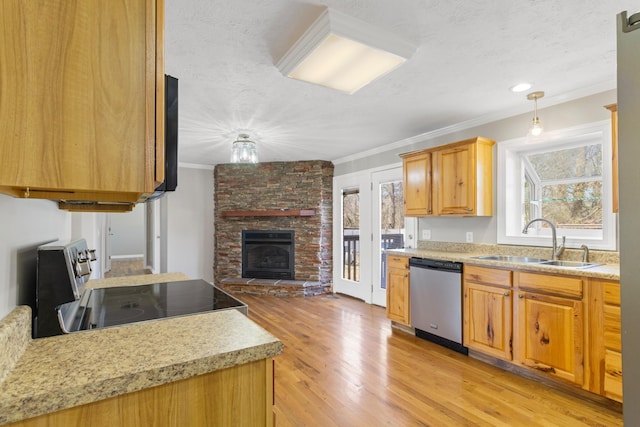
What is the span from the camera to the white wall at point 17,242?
2.88ft

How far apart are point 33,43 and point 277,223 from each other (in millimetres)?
5101

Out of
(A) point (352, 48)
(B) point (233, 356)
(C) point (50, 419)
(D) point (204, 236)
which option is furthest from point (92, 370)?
Result: (D) point (204, 236)

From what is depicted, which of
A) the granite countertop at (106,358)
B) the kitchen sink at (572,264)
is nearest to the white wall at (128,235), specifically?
the granite countertop at (106,358)

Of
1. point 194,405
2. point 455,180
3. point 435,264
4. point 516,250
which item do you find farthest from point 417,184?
point 194,405

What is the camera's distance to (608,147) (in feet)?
8.38

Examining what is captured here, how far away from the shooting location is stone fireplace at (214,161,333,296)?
5.52 meters

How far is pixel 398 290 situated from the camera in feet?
12.0

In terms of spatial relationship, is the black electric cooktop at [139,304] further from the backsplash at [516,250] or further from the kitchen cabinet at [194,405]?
the backsplash at [516,250]

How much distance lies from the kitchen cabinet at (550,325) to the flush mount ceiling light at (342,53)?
6.35ft

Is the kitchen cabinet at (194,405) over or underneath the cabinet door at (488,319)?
over

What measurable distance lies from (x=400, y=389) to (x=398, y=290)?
1.39 m

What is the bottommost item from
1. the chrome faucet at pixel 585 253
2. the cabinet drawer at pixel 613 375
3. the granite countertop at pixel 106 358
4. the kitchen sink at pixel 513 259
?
the cabinet drawer at pixel 613 375

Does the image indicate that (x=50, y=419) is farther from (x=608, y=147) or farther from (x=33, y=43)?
(x=608, y=147)

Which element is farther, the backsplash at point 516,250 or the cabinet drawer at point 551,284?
the backsplash at point 516,250
